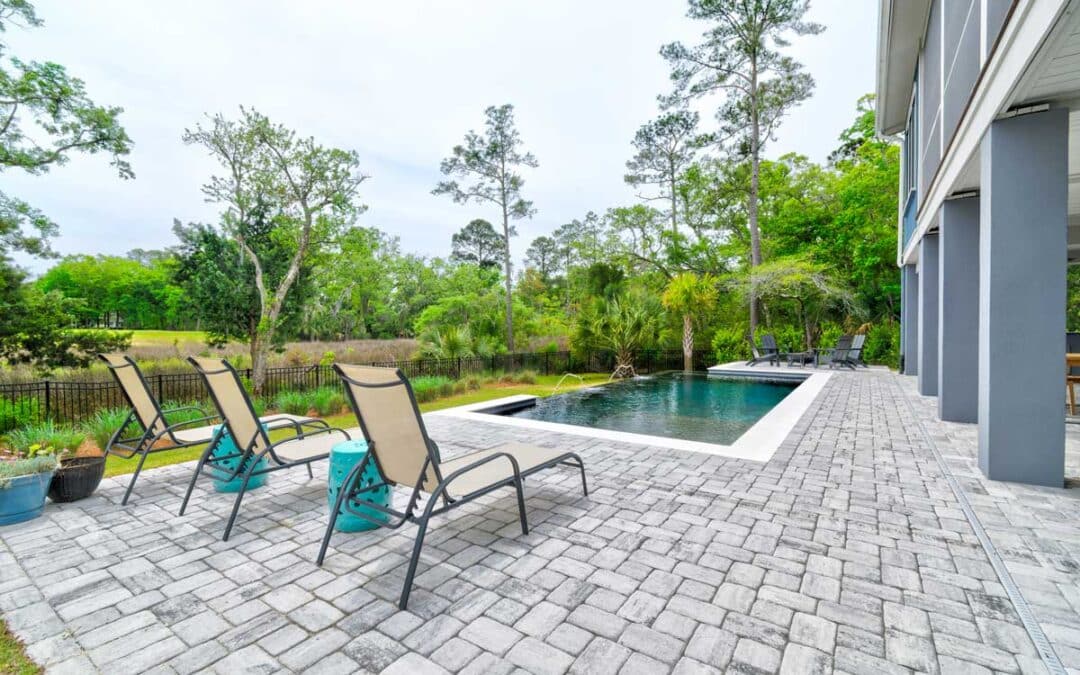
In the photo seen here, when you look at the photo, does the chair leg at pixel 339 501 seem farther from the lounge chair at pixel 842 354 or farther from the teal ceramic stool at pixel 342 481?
the lounge chair at pixel 842 354

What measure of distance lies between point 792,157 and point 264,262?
21942mm

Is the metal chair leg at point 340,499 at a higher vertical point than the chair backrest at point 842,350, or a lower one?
lower

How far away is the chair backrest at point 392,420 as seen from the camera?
2.47 meters

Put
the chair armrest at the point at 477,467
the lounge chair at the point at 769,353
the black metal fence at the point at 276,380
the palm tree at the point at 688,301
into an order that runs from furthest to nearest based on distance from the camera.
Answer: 1. the palm tree at the point at 688,301
2. the lounge chair at the point at 769,353
3. the black metal fence at the point at 276,380
4. the chair armrest at the point at 477,467

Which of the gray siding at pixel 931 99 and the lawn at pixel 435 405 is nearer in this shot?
the lawn at pixel 435 405

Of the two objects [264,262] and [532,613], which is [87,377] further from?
[532,613]

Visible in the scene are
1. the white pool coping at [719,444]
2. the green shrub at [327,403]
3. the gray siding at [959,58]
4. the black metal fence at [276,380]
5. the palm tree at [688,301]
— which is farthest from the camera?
the palm tree at [688,301]

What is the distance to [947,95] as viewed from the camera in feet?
19.8

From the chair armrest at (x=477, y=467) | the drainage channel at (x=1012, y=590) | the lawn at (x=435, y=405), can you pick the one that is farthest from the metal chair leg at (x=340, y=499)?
the lawn at (x=435, y=405)

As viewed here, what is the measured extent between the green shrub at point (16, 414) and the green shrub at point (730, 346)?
725 inches

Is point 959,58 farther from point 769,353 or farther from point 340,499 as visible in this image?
point 769,353

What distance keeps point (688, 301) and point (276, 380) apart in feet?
43.4

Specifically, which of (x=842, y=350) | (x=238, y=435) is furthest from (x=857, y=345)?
(x=238, y=435)

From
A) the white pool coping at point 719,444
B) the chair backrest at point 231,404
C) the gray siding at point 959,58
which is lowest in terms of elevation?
the white pool coping at point 719,444
